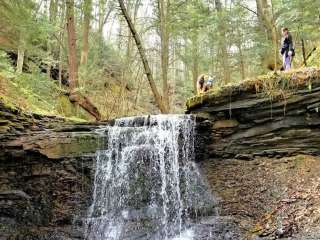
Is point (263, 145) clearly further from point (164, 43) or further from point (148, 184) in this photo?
point (164, 43)

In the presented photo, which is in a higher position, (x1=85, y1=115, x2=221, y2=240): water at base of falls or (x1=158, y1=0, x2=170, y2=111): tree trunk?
(x1=158, y1=0, x2=170, y2=111): tree trunk

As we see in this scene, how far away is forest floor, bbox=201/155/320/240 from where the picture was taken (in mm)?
7547

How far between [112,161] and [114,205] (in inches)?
46.4

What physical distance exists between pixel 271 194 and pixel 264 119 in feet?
6.52

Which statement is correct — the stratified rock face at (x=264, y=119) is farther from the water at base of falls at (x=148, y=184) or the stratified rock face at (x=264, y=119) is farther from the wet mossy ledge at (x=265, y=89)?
the water at base of falls at (x=148, y=184)

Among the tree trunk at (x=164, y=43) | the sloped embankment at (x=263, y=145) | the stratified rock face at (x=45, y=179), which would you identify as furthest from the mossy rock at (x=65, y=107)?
the sloped embankment at (x=263, y=145)

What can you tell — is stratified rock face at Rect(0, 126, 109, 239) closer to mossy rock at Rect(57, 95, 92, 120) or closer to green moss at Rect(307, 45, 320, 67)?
mossy rock at Rect(57, 95, 92, 120)

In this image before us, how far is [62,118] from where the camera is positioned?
11.5 metres

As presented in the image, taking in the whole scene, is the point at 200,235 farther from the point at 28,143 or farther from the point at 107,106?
the point at 107,106

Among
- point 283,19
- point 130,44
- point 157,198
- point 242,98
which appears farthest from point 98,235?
point 130,44

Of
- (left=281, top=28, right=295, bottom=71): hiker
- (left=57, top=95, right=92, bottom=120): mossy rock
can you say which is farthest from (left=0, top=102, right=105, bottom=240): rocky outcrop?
(left=281, top=28, right=295, bottom=71): hiker

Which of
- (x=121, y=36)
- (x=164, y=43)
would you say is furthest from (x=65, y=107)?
(x=164, y=43)

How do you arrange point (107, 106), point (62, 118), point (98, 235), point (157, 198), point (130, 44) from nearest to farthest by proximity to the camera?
point (98, 235)
point (157, 198)
point (62, 118)
point (107, 106)
point (130, 44)

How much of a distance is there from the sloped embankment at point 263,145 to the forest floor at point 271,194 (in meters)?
0.02
